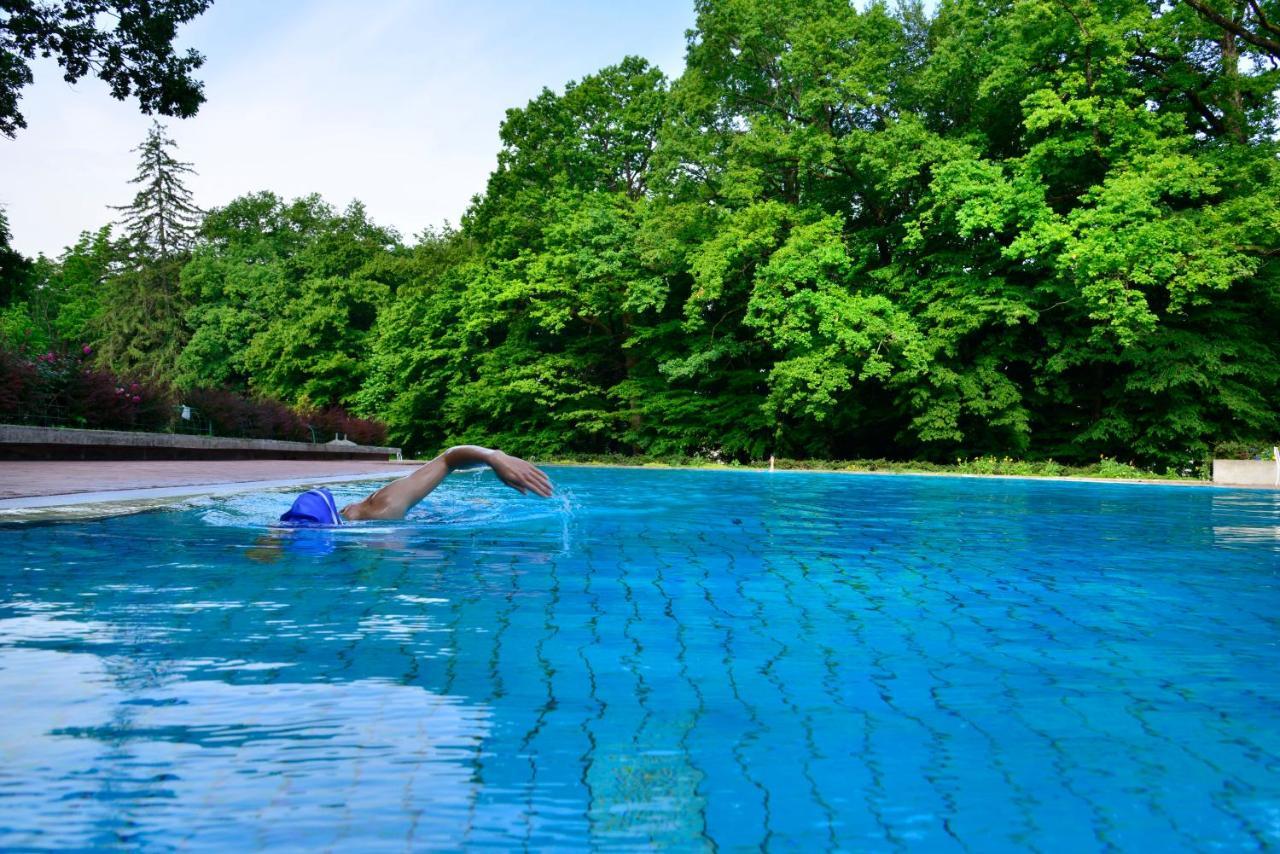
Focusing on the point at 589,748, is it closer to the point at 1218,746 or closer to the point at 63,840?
the point at 63,840

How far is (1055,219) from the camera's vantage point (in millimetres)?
23609

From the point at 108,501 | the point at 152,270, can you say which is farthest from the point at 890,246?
the point at 152,270

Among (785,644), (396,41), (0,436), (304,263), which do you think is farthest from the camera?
(304,263)

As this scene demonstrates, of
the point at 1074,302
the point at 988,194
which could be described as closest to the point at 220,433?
the point at 988,194

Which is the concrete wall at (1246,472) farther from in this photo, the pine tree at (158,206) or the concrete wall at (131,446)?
the pine tree at (158,206)

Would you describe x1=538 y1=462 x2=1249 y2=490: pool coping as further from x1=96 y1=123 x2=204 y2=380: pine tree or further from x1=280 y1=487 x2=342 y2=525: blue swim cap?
x1=96 y1=123 x2=204 y2=380: pine tree

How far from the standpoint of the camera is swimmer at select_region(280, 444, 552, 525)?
782cm

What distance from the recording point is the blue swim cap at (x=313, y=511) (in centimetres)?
818

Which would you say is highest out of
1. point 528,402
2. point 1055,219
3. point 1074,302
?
point 1055,219

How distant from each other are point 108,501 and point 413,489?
304cm

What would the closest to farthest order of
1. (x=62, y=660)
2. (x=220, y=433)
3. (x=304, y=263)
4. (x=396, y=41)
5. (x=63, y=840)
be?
(x=63, y=840)
(x=62, y=660)
(x=220, y=433)
(x=396, y=41)
(x=304, y=263)

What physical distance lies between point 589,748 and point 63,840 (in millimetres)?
1377

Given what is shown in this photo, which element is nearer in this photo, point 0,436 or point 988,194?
point 0,436

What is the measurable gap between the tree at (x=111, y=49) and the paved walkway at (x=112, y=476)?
5970 mm
